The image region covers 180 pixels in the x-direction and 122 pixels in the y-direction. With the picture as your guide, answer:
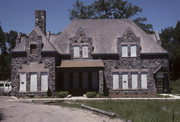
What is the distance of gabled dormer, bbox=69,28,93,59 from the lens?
3195cm

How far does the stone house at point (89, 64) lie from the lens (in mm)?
29438

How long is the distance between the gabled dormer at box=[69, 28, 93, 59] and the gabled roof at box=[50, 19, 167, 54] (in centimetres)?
95

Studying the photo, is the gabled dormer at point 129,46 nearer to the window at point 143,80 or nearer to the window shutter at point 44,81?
the window at point 143,80

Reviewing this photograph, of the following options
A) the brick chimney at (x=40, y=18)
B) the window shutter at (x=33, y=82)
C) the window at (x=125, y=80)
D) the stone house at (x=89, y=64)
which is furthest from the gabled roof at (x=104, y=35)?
the window shutter at (x=33, y=82)

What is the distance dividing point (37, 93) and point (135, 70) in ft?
40.5

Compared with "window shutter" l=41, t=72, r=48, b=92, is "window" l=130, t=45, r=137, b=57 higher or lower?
higher

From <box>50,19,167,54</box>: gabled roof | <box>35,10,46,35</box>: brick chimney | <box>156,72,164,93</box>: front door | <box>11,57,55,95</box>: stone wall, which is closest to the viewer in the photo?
<box>11,57,55,95</box>: stone wall

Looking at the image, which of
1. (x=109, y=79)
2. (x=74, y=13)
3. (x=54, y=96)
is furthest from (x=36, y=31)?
(x=74, y=13)

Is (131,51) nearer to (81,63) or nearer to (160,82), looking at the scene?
(160,82)

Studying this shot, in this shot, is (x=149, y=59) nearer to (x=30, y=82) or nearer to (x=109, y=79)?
(x=109, y=79)

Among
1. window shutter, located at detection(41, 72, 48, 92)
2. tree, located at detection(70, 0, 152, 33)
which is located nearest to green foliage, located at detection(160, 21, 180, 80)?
tree, located at detection(70, 0, 152, 33)

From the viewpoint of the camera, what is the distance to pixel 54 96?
28.4 metres

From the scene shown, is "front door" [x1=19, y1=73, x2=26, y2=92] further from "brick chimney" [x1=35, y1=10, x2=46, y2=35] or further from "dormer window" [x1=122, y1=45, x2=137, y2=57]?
"dormer window" [x1=122, y1=45, x2=137, y2=57]

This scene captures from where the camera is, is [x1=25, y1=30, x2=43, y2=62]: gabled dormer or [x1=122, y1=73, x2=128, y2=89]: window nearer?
[x1=25, y1=30, x2=43, y2=62]: gabled dormer
